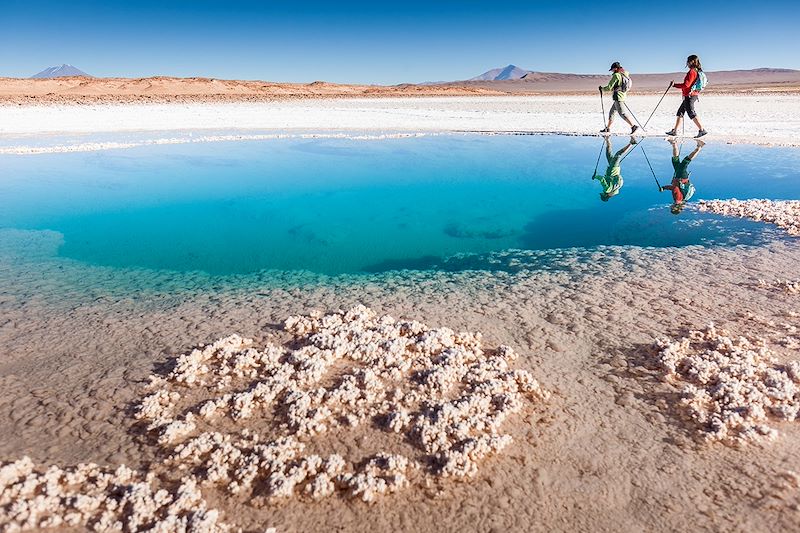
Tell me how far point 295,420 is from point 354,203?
5630 millimetres

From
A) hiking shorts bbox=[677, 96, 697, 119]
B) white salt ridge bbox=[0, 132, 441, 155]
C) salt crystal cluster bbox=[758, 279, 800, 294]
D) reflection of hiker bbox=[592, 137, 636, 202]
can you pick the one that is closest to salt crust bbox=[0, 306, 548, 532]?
salt crystal cluster bbox=[758, 279, 800, 294]

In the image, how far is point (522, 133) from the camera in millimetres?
16125

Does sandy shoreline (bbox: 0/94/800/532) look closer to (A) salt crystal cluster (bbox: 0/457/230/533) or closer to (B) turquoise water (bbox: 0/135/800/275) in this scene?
(A) salt crystal cluster (bbox: 0/457/230/533)

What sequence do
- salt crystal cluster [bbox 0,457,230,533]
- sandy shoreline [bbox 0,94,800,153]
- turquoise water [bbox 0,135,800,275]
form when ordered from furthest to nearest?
1. sandy shoreline [bbox 0,94,800,153]
2. turquoise water [bbox 0,135,800,275]
3. salt crystal cluster [bbox 0,457,230,533]

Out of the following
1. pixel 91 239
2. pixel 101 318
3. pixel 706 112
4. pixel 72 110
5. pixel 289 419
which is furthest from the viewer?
pixel 72 110

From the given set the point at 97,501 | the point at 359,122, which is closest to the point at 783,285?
the point at 97,501

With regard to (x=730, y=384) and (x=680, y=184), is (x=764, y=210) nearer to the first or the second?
(x=680, y=184)

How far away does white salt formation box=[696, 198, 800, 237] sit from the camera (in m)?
6.08

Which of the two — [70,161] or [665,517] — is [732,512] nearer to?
[665,517]

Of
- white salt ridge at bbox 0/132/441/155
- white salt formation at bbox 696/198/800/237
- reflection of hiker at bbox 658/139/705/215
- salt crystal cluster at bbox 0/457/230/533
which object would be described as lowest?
salt crystal cluster at bbox 0/457/230/533

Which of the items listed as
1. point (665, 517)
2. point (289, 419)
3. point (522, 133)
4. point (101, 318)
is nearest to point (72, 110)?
point (522, 133)

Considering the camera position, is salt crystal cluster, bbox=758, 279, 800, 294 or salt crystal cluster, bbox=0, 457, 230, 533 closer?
salt crystal cluster, bbox=0, 457, 230, 533

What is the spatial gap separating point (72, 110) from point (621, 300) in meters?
26.7

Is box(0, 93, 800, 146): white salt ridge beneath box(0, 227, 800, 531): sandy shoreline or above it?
above
